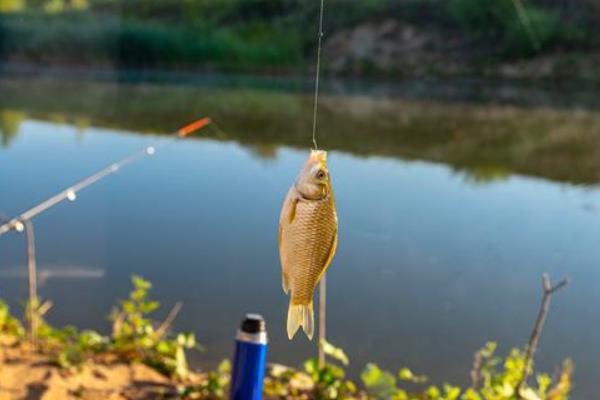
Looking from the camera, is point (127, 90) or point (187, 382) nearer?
point (187, 382)

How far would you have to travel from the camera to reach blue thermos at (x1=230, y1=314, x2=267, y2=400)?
202 centimetres

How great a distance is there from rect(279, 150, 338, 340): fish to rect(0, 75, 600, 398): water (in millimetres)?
2159

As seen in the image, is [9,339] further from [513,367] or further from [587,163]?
[587,163]

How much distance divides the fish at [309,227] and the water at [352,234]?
216 centimetres

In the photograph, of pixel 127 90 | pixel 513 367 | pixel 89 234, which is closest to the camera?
pixel 513 367

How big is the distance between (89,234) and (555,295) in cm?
286

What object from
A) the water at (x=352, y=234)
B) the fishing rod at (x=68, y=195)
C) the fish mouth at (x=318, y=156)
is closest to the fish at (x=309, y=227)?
the fish mouth at (x=318, y=156)

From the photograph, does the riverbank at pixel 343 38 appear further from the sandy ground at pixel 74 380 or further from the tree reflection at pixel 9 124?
the sandy ground at pixel 74 380

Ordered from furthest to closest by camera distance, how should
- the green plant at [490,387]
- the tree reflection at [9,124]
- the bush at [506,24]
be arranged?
1. the bush at [506,24]
2. the tree reflection at [9,124]
3. the green plant at [490,387]

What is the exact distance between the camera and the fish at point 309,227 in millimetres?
1053

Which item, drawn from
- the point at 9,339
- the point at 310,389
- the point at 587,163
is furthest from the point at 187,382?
the point at 587,163

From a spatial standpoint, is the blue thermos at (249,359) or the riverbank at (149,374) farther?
the riverbank at (149,374)

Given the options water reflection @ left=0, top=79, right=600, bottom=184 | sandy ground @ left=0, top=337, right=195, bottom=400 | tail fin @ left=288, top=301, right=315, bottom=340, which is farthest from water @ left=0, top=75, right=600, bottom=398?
tail fin @ left=288, top=301, right=315, bottom=340

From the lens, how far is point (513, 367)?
2.36 meters
